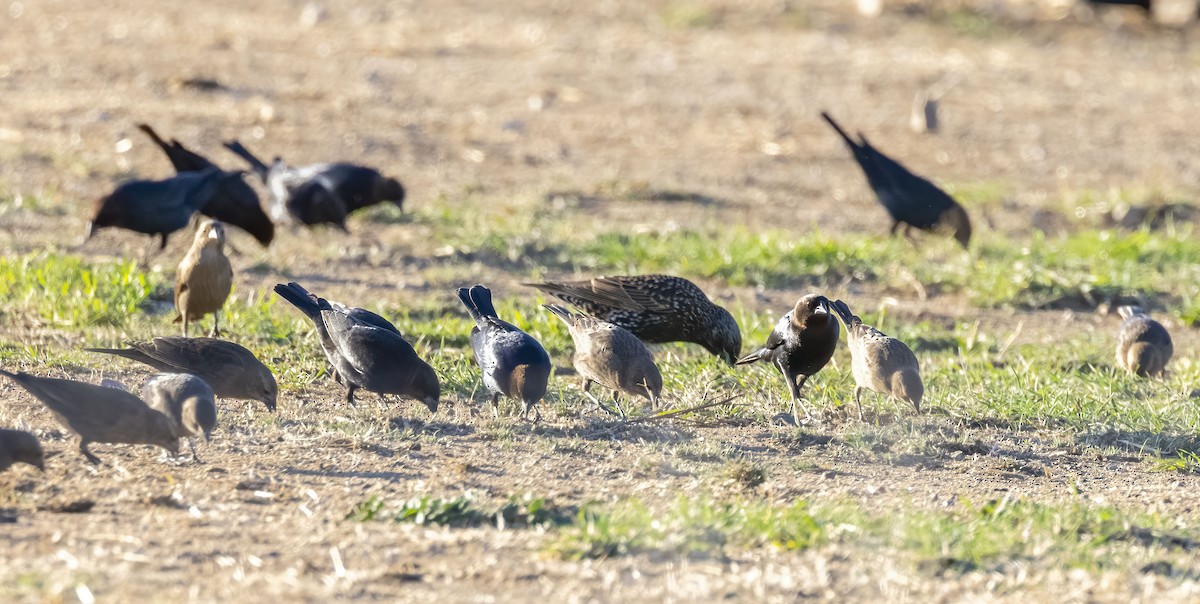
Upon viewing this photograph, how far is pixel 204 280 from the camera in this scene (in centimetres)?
770

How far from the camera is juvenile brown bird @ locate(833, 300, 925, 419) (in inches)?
268

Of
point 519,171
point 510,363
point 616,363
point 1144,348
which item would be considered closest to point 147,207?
point 510,363

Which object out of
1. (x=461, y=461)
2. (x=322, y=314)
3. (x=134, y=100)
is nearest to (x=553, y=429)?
(x=461, y=461)

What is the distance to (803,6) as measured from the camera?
63.7ft

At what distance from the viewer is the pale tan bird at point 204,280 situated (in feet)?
25.2

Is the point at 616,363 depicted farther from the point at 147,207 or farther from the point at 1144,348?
the point at 147,207

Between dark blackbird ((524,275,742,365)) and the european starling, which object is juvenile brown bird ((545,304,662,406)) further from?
the european starling

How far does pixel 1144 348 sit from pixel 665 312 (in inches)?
95.9

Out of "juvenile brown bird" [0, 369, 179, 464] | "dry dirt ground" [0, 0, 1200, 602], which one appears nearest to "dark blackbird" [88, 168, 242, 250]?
"dry dirt ground" [0, 0, 1200, 602]

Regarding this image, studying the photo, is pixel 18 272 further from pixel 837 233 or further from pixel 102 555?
pixel 837 233

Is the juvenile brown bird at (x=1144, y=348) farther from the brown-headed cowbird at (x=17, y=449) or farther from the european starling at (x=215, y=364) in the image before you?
the brown-headed cowbird at (x=17, y=449)

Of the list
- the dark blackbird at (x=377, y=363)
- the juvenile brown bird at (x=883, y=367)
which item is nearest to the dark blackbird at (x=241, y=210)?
the dark blackbird at (x=377, y=363)

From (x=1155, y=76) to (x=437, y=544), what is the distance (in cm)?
1429

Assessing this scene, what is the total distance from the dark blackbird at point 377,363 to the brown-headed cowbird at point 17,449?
1532 mm
